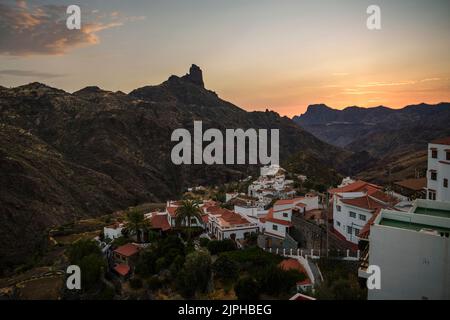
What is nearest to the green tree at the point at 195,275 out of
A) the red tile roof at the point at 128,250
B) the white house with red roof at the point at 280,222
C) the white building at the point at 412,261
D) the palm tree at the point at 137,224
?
the white house with red roof at the point at 280,222

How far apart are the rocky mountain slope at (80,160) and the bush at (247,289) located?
39.6 m

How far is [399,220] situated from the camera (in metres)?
16.0

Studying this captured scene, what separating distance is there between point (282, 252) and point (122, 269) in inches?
531

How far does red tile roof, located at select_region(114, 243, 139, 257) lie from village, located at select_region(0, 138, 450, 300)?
0.09m

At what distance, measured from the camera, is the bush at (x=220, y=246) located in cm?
2819

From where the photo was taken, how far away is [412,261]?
12961 millimetres

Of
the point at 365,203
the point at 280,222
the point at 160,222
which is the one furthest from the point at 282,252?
the point at 160,222

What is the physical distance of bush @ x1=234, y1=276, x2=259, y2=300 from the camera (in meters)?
19.5

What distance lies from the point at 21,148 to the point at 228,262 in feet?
241

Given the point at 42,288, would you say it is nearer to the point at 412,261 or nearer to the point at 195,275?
the point at 195,275

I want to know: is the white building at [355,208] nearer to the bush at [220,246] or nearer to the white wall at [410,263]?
the bush at [220,246]
